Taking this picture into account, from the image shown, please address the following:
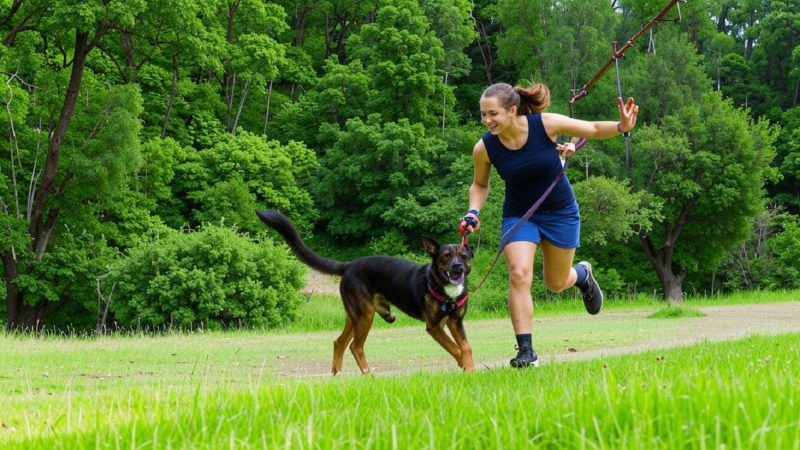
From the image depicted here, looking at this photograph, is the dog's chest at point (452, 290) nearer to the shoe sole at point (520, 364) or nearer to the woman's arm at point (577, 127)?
the shoe sole at point (520, 364)

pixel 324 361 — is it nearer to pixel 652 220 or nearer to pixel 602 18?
pixel 652 220

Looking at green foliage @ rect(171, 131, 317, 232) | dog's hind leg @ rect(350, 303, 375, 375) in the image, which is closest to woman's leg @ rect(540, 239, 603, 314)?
dog's hind leg @ rect(350, 303, 375, 375)

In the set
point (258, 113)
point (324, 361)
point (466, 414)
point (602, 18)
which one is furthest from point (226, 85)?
point (466, 414)

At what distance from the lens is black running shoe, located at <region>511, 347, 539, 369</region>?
6.32 meters


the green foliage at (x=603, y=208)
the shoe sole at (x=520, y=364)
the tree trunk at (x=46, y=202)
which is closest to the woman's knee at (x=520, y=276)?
the shoe sole at (x=520, y=364)

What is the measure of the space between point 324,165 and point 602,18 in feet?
55.7

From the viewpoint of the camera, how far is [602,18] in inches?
1838

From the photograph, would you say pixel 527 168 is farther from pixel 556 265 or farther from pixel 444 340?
pixel 444 340

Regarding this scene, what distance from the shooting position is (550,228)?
700cm

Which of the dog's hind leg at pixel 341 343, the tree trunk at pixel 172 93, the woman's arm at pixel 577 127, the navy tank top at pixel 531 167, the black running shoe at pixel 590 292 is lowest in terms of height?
the dog's hind leg at pixel 341 343

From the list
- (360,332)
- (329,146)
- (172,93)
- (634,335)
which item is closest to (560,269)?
(360,332)

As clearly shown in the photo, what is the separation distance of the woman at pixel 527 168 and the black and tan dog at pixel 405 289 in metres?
0.98

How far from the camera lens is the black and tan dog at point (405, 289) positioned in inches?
310

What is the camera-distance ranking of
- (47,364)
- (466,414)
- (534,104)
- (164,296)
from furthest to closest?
(164,296), (47,364), (534,104), (466,414)
